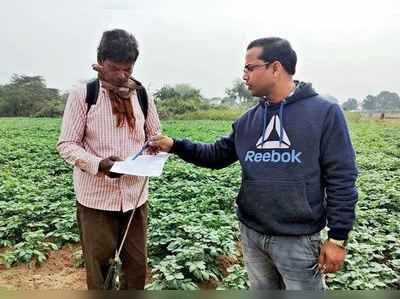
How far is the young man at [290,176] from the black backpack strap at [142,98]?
0.29 meters

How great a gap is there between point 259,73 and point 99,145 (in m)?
0.48

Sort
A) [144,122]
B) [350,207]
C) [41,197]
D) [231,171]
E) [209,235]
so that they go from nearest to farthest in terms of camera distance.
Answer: [350,207] < [144,122] < [209,235] < [41,197] < [231,171]

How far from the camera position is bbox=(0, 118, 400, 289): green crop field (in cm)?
206

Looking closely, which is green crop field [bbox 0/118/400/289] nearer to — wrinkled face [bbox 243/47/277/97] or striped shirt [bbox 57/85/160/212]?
striped shirt [bbox 57/85/160/212]

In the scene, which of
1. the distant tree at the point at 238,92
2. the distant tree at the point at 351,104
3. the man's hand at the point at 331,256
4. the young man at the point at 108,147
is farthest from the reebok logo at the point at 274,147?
the distant tree at the point at 351,104

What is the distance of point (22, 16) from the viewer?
78.5 inches

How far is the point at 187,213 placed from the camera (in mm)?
2459

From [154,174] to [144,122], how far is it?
18 cm

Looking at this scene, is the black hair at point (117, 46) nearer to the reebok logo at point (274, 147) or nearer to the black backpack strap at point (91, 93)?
the black backpack strap at point (91, 93)

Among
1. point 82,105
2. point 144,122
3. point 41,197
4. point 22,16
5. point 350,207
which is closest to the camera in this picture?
point 350,207

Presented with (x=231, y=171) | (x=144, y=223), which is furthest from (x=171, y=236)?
(x=144, y=223)

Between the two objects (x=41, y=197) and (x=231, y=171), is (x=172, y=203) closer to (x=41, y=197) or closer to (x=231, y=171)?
(x=231, y=171)

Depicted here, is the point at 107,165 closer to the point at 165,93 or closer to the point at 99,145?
the point at 99,145

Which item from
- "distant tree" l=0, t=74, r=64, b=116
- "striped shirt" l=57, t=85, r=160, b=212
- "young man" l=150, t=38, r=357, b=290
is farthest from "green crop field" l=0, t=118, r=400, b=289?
"young man" l=150, t=38, r=357, b=290
